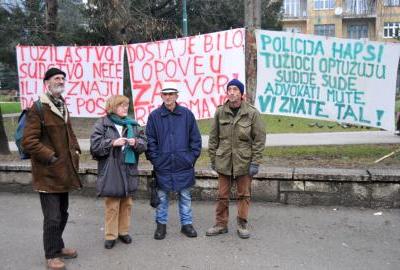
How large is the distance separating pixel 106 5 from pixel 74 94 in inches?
244

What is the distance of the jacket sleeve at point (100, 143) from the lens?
4.86m

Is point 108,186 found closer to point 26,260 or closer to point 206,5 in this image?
point 26,260

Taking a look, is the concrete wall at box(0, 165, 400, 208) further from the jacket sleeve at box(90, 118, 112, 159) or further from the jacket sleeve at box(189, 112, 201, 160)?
the jacket sleeve at box(90, 118, 112, 159)

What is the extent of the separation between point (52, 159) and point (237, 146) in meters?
1.85

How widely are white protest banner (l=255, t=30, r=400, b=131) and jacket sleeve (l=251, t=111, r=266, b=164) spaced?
1918 millimetres

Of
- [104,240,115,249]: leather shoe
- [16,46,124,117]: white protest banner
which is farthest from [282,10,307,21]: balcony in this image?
[104,240,115,249]: leather shoe

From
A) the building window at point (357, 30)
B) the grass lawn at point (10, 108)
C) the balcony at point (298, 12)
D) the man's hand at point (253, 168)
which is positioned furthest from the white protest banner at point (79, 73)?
the building window at point (357, 30)

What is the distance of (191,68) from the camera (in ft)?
23.9

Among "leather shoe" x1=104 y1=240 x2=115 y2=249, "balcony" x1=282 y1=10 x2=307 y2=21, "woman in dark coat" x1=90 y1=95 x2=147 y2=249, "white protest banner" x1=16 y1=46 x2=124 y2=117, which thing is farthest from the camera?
"balcony" x1=282 y1=10 x2=307 y2=21

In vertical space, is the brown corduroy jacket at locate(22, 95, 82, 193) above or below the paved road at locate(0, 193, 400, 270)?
above

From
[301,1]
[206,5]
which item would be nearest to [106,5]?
[206,5]

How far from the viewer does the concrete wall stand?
609 centimetres

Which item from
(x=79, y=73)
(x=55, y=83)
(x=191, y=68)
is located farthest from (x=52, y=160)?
(x=79, y=73)

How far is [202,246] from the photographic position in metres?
5.07
